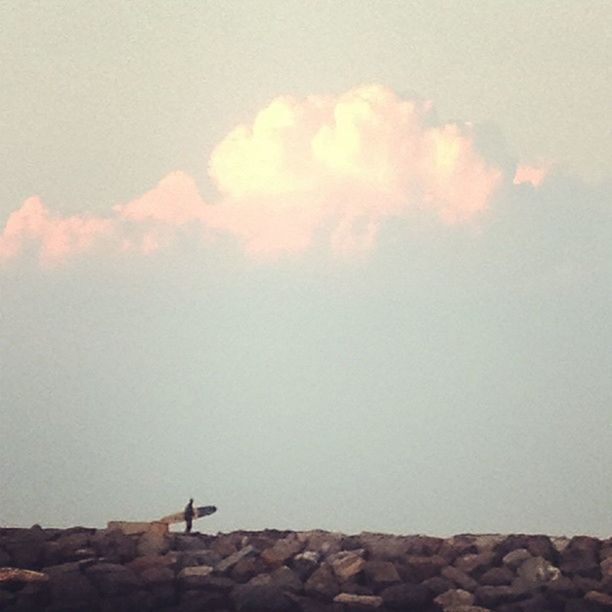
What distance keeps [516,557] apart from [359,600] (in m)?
0.59

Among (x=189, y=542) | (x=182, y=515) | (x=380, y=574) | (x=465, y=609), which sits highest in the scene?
(x=182, y=515)

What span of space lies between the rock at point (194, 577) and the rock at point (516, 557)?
3.25 feet

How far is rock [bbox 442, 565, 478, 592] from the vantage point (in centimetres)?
309

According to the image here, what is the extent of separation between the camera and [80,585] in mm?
3033

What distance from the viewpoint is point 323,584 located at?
120 inches

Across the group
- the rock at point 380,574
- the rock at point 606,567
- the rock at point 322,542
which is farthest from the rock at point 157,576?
the rock at point 606,567

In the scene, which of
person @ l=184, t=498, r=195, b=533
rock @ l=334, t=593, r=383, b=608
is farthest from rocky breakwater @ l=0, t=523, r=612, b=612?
person @ l=184, t=498, r=195, b=533

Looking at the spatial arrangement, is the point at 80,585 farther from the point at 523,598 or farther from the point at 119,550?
the point at 523,598

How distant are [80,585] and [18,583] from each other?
0.22m

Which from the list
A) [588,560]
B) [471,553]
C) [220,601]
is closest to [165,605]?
[220,601]

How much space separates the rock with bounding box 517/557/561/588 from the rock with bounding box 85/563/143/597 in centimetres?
125

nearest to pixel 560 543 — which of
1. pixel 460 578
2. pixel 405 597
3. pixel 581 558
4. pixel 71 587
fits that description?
pixel 581 558

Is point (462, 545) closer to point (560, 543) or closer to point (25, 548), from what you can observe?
point (560, 543)

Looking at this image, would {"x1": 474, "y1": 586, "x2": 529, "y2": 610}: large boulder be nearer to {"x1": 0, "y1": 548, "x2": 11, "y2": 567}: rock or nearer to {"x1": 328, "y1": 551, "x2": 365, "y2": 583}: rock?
{"x1": 328, "y1": 551, "x2": 365, "y2": 583}: rock
